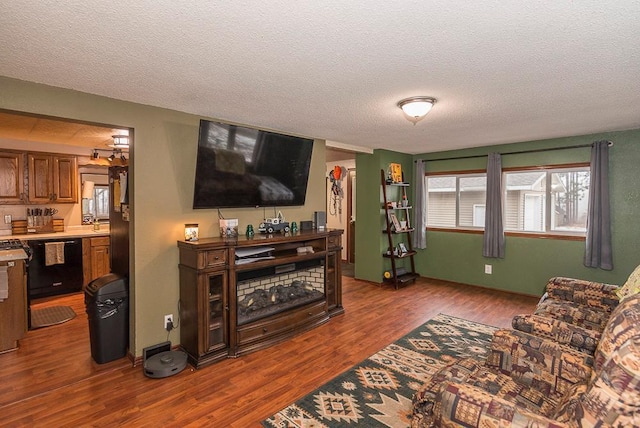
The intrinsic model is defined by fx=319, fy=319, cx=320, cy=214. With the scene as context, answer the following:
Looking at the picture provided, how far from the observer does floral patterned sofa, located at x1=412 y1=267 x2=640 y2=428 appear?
1.04 metres

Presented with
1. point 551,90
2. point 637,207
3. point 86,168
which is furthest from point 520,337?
point 86,168

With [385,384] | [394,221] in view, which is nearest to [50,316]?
[385,384]

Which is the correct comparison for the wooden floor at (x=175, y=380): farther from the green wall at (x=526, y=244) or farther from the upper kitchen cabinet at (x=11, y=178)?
the upper kitchen cabinet at (x=11, y=178)

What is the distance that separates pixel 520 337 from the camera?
6.27 feet

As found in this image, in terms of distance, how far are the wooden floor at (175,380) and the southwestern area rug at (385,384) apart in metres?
0.12

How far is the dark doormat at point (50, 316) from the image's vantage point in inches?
146

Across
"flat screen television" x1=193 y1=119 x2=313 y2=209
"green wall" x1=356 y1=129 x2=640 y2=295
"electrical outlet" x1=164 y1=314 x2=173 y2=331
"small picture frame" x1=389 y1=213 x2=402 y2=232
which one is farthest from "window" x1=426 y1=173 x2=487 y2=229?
"electrical outlet" x1=164 y1=314 x2=173 y2=331

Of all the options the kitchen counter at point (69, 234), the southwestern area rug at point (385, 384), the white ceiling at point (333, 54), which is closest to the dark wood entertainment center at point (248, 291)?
the southwestern area rug at point (385, 384)

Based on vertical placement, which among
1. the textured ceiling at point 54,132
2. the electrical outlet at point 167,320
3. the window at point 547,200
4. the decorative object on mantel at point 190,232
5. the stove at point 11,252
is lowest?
the electrical outlet at point 167,320

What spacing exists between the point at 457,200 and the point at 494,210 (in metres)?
Answer: 0.70

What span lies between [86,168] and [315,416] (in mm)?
5411

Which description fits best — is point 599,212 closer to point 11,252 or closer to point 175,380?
point 175,380

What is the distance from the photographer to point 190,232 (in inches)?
120

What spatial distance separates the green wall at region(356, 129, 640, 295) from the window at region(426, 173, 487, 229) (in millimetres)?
177
